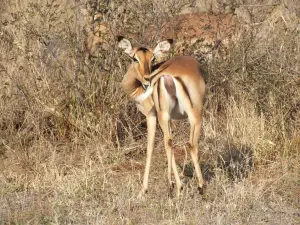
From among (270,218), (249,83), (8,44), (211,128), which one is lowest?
(270,218)

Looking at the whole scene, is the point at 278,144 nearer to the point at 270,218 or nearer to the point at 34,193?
the point at 270,218

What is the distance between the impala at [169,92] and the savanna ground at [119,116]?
519mm

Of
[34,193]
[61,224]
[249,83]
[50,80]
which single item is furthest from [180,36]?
[61,224]

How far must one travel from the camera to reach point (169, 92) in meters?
5.89

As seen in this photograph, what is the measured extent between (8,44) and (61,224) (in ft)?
13.1

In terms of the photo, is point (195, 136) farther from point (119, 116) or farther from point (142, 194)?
point (119, 116)

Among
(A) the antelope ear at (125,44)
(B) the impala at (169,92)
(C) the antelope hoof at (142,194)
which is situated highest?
(A) the antelope ear at (125,44)

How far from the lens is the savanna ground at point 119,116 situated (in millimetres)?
6590

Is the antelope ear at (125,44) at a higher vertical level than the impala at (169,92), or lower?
higher

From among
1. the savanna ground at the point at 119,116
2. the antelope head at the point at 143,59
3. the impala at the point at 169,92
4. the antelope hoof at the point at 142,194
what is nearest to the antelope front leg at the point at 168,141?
the impala at the point at 169,92

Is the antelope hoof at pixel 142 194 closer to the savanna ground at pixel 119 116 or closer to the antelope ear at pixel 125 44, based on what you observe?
the savanna ground at pixel 119 116

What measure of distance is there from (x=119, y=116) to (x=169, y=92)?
92.7 inches

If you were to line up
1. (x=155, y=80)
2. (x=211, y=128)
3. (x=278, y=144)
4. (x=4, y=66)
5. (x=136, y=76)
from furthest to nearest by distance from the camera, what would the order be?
(x=4, y=66), (x=211, y=128), (x=278, y=144), (x=136, y=76), (x=155, y=80)

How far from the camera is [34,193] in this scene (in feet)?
21.1
